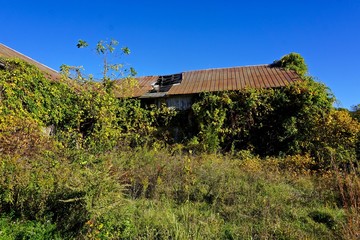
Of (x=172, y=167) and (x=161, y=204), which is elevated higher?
(x=172, y=167)

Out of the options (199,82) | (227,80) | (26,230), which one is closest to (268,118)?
(227,80)

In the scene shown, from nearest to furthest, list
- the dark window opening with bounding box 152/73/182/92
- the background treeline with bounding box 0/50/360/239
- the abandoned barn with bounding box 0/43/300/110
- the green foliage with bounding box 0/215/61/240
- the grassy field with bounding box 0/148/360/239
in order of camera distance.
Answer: the green foliage with bounding box 0/215/61/240, the grassy field with bounding box 0/148/360/239, the background treeline with bounding box 0/50/360/239, the abandoned barn with bounding box 0/43/300/110, the dark window opening with bounding box 152/73/182/92

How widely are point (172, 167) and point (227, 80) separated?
10601 millimetres

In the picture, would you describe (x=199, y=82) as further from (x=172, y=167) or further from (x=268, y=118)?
(x=172, y=167)

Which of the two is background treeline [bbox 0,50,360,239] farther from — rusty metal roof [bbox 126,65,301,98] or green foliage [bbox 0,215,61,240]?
rusty metal roof [bbox 126,65,301,98]

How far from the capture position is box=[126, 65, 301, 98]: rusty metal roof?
15.3 m

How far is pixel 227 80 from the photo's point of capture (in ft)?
55.5

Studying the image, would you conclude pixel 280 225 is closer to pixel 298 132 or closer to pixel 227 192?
pixel 227 192

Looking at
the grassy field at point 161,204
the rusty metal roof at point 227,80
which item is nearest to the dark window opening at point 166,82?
the rusty metal roof at point 227,80

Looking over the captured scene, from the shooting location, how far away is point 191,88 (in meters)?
16.7

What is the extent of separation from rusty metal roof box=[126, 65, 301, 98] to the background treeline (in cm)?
89

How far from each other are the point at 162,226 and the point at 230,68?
1686 cm

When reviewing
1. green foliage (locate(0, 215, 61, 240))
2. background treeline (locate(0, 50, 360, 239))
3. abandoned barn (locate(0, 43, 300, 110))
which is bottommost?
green foliage (locate(0, 215, 61, 240))

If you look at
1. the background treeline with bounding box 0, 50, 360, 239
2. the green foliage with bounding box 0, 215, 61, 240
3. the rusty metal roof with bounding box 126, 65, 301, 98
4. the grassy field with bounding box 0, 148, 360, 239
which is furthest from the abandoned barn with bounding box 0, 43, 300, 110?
the green foliage with bounding box 0, 215, 61, 240
